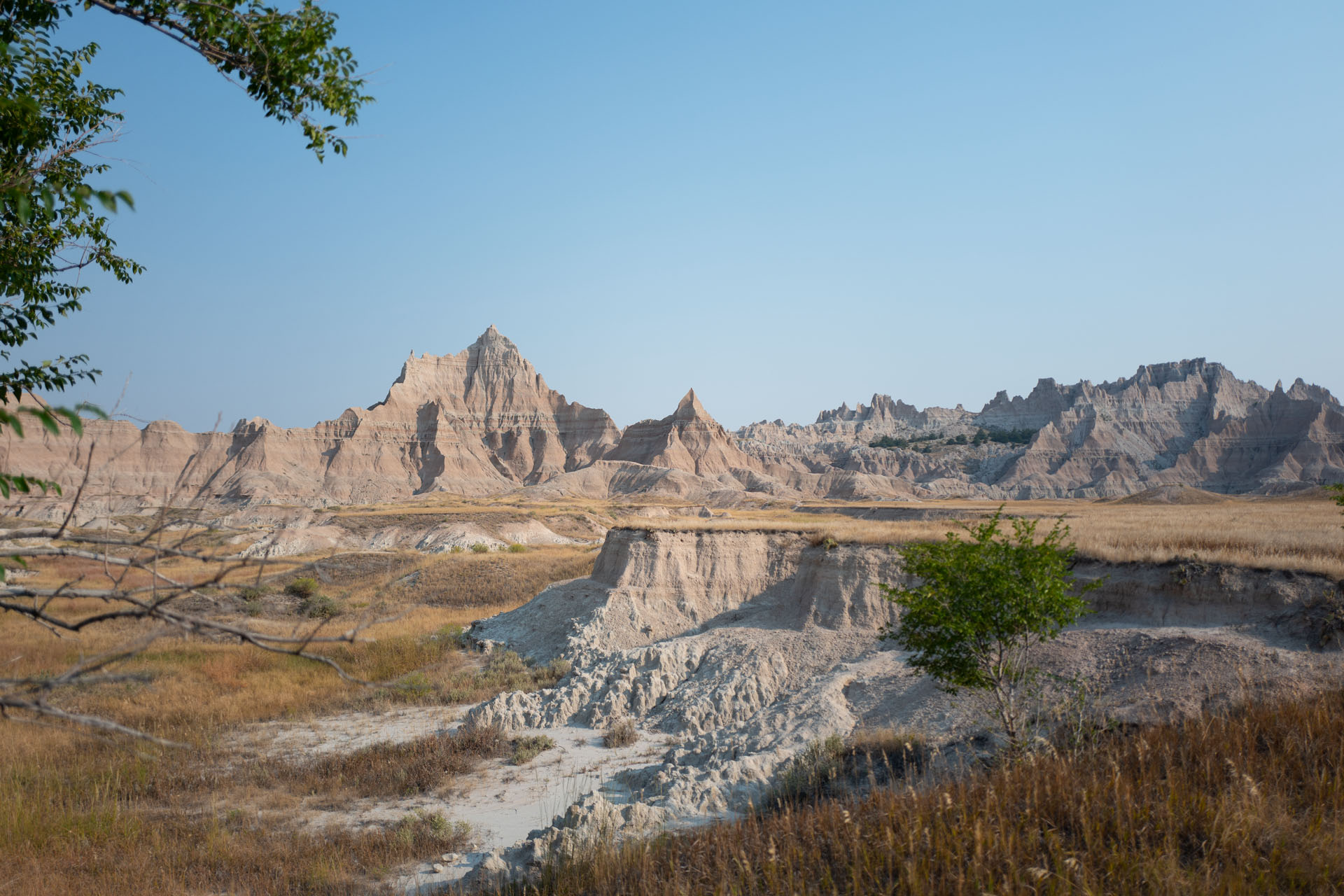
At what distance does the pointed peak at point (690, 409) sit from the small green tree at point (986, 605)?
442 ft

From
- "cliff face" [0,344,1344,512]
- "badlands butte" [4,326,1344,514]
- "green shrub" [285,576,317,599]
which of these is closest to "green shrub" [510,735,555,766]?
"green shrub" [285,576,317,599]

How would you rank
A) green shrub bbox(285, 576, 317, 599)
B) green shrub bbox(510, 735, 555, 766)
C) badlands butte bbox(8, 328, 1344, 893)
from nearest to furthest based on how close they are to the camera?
badlands butte bbox(8, 328, 1344, 893) → green shrub bbox(510, 735, 555, 766) → green shrub bbox(285, 576, 317, 599)

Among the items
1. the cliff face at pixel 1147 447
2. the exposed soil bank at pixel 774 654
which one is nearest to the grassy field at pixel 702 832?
the exposed soil bank at pixel 774 654

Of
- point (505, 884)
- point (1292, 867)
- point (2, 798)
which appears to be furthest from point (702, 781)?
point (2, 798)

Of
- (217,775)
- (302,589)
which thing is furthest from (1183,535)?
(302,589)

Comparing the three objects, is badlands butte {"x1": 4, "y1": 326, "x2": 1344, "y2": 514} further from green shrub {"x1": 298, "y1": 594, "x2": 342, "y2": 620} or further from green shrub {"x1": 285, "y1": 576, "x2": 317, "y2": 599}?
green shrub {"x1": 298, "y1": 594, "x2": 342, "y2": 620}

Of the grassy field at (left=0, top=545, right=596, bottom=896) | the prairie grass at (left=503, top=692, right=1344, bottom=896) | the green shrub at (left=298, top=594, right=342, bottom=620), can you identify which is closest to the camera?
the prairie grass at (left=503, top=692, right=1344, bottom=896)

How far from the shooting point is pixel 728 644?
1697cm

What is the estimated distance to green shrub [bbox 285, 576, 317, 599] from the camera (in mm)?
29031

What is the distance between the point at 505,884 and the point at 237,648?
17.3m

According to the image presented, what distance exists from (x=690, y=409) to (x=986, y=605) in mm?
137629

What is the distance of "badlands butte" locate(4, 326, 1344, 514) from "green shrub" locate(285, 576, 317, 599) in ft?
246

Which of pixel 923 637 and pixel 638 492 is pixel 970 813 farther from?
pixel 638 492

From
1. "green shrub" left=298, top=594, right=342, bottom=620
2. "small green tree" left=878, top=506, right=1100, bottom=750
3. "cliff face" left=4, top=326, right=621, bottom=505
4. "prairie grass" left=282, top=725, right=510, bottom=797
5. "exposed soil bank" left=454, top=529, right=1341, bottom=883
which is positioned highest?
"cliff face" left=4, top=326, right=621, bottom=505
